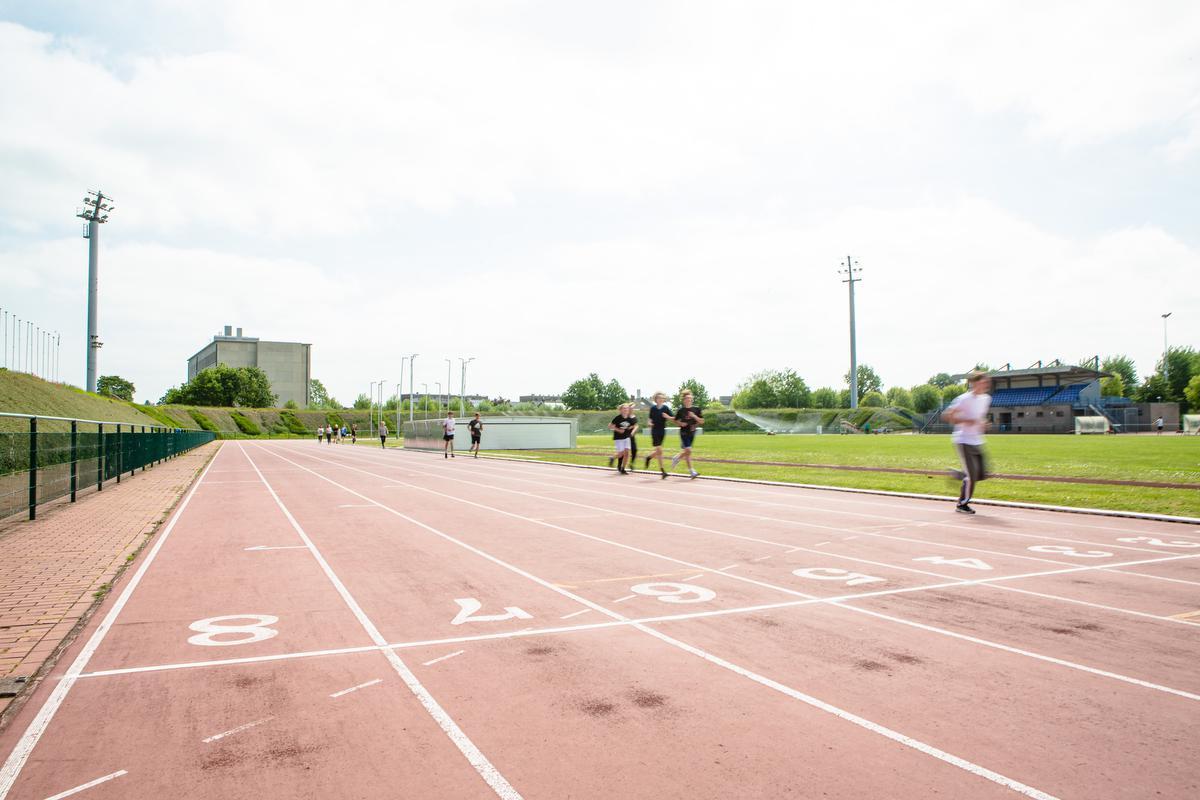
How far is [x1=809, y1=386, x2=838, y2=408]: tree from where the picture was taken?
150625 mm

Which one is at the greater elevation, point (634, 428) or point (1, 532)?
point (634, 428)

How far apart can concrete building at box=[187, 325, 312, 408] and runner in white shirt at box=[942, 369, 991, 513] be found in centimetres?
14157

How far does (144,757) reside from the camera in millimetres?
3406

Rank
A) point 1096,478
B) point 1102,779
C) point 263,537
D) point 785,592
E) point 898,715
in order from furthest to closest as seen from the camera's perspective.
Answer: point 1096,478, point 263,537, point 785,592, point 898,715, point 1102,779

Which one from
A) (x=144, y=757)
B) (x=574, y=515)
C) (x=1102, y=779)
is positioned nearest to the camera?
(x=1102, y=779)

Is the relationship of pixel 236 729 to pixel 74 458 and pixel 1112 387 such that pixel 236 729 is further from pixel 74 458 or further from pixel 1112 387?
pixel 1112 387

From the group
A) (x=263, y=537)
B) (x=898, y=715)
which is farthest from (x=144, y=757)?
(x=263, y=537)

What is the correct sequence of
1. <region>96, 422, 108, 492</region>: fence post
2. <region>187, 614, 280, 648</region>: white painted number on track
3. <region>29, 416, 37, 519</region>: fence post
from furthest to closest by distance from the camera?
1. <region>96, 422, 108, 492</region>: fence post
2. <region>29, 416, 37, 519</region>: fence post
3. <region>187, 614, 280, 648</region>: white painted number on track

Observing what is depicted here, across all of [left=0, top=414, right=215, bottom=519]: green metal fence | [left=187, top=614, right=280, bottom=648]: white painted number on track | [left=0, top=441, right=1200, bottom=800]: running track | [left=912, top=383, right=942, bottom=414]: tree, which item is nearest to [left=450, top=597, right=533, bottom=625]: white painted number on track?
[left=0, top=441, right=1200, bottom=800]: running track

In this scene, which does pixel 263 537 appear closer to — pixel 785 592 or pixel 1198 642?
pixel 785 592

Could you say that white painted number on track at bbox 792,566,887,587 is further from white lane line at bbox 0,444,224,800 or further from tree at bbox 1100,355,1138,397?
tree at bbox 1100,355,1138,397

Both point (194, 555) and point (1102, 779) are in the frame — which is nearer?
point (1102, 779)

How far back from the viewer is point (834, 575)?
7.11m

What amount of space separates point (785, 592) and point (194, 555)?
666 centimetres
